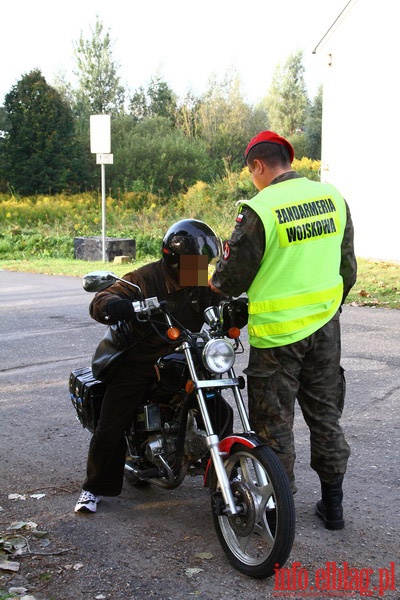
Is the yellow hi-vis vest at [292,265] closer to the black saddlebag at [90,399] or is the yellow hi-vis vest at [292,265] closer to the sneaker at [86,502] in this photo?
the black saddlebag at [90,399]

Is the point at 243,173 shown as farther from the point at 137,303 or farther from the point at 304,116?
the point at 304,116

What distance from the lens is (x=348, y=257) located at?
3.87m

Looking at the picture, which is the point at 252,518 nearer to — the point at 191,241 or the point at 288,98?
the point at 191,241

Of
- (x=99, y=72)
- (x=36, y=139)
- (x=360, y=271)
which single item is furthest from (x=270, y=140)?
(x=99, y=72)

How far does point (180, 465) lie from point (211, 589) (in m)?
0.65

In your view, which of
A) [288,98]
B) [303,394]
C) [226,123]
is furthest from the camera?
[288,98]

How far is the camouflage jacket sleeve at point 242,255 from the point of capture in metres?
3.49

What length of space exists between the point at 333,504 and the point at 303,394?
561 mm

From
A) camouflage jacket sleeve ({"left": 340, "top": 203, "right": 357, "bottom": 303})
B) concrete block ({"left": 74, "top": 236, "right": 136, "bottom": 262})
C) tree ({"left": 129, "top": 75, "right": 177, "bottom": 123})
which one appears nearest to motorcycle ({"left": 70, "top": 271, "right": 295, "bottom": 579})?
camouflage jacket sleeve ({"left": 340, "top": 203, "right": 357, "bottom": 303})

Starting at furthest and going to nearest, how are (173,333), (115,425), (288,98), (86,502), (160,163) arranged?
(288,98), (160,163), (86,502), (115,425), (173,333)

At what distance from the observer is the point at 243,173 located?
2967 centimetres

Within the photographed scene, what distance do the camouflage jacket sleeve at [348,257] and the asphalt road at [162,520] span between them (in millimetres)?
1204

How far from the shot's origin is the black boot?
3.77 metres

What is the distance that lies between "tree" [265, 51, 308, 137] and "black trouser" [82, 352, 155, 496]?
58.3m
